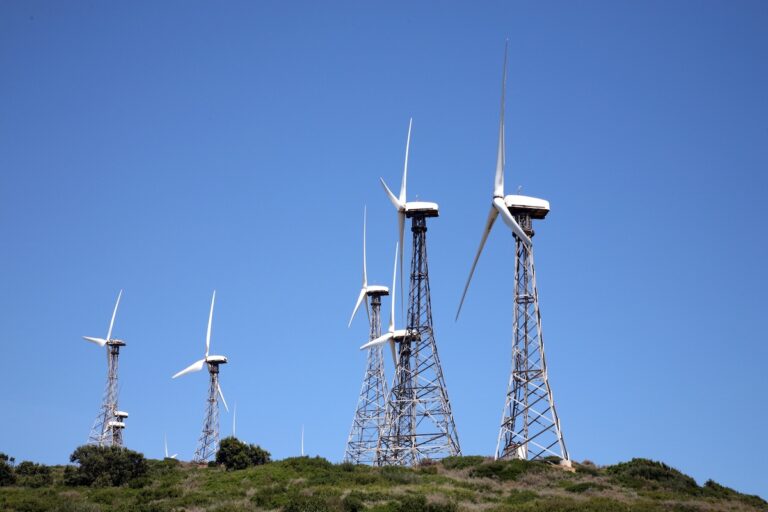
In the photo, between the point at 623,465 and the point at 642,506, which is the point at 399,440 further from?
the point at 642,506

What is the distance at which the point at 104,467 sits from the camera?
90188 mm

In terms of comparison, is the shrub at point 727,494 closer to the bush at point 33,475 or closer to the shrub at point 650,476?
the shrub at point 650,476

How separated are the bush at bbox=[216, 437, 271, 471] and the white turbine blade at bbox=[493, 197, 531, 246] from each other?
99.5ft

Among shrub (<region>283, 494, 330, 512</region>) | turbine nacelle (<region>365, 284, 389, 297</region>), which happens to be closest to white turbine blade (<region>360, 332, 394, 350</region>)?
turbine nacelle (<region>365, 284, 389, 297</region>)

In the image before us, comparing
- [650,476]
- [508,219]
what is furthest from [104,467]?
[650,476]

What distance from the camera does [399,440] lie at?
326 feet

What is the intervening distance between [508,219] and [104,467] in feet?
118

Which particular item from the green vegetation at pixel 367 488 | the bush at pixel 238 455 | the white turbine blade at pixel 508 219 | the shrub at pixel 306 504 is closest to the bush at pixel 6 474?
the green vegetation at pixel 367 488

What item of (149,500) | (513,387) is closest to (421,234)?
(513,387)

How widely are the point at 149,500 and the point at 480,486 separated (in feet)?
71.8

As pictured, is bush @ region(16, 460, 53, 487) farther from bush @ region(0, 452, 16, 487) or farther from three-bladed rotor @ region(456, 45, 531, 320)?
three-bladed rotor @ region(456, 45, 531, 320)

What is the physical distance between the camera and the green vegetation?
229ft

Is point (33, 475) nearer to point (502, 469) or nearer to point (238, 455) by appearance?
point (238, 455)

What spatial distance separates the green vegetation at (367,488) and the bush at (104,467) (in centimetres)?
10
